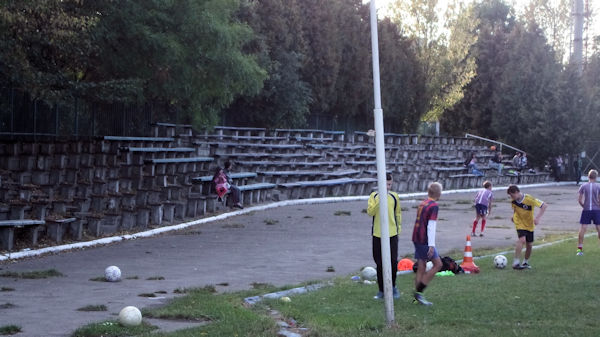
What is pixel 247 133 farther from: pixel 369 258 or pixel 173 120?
pixel 369 258

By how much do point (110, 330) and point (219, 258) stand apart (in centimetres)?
771

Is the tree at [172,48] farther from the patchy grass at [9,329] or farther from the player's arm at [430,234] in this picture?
the patchy grass at [9,329]

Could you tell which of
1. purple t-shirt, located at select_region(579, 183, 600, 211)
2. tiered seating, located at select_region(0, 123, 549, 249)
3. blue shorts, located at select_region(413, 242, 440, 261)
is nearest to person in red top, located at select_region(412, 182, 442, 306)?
blue shorts, located at select_region(413, 242, 440, 261)

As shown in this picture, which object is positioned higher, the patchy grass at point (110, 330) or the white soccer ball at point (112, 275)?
the patchy grass at point (110, 330)

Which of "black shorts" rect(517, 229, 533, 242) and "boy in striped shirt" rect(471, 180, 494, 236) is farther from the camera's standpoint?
"boy in striped shirt" rect(471, 180, 494, 236)

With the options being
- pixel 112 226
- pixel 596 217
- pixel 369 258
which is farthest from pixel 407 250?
pixel 112 226

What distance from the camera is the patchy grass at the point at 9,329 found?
349 inches

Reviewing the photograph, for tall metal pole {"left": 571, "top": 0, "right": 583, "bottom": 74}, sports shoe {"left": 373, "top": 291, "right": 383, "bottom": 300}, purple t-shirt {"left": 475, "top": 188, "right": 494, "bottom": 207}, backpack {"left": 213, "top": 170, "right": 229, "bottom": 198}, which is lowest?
sports shoe {"left": 373, "top": 291, "right": 383, "bottom": 300}

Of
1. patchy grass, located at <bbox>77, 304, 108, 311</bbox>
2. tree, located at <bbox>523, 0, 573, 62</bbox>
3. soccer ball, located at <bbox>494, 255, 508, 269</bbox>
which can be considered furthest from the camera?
tree, located at <bbox>523, 0, 573, 62</bbox>

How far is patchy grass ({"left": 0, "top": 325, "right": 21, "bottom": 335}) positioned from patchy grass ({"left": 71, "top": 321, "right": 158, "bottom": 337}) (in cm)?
66

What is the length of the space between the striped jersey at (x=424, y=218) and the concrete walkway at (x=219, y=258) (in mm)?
1322

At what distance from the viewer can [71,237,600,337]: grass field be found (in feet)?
30.0

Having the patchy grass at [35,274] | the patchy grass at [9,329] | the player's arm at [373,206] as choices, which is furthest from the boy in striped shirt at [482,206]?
the patchy grass at [9,329]

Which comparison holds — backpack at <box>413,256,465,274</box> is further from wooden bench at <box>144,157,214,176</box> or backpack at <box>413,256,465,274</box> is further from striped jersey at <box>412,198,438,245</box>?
wooden bench at <box>144,157,214,176</box>
